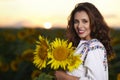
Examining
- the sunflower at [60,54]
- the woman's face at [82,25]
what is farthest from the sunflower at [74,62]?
the woman's face at [82,25]

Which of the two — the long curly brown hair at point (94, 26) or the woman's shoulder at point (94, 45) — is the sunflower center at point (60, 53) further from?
the long curly brown hair at point (94, 26)

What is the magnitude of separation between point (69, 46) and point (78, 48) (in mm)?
354

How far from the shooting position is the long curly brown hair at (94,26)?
4.66 meters

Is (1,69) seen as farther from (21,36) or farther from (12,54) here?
(21,36)

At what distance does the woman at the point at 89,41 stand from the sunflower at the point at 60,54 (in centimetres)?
9

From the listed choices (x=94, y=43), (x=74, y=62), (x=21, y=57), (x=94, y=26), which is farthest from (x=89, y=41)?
(x=21, y=57)

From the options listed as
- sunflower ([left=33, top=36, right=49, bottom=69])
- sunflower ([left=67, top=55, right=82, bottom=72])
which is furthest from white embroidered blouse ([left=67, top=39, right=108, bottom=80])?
sunflower ([left=33, top=36, right=49, bottom=69])

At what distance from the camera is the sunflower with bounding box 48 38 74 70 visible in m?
4.13

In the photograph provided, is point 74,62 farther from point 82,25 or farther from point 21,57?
point 21,57

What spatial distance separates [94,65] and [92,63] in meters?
0.02

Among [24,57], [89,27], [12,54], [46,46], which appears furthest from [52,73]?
[12,54]

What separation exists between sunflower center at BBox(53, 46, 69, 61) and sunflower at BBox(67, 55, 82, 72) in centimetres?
6

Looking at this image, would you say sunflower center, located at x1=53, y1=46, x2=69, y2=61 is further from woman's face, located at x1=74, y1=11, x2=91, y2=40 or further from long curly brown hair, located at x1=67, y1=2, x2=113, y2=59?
long curly brown hair, located at x1=67, y1=2, x2=113, y2=59

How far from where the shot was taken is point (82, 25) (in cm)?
454
